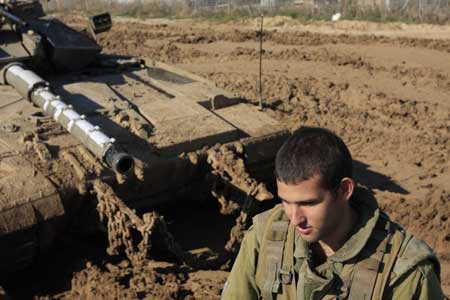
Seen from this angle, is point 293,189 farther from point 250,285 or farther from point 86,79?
point 86,79

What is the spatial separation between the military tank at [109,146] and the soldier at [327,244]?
2.43 meters

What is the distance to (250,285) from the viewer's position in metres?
2.52

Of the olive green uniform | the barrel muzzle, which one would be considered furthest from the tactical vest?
the barrel muzzle

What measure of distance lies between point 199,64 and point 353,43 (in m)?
3.34

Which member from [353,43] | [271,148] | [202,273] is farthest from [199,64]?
[202,273]

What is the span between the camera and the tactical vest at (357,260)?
2.25 metres

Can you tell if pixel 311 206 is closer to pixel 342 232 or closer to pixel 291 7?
pixel 342 232

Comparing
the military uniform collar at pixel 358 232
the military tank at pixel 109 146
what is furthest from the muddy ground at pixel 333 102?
the military uniform collar at pixel 358 232

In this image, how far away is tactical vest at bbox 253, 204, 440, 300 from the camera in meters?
2.25

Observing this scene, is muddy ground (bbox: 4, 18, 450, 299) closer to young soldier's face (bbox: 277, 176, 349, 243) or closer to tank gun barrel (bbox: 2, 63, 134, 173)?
tank gun barrel (bbox: 2, 63, 134, 173)

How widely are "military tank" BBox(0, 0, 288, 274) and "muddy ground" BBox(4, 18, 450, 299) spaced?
0.31m

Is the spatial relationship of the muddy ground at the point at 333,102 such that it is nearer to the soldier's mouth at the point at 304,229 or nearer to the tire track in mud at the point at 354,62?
the tire track in mud at the point at 354,62

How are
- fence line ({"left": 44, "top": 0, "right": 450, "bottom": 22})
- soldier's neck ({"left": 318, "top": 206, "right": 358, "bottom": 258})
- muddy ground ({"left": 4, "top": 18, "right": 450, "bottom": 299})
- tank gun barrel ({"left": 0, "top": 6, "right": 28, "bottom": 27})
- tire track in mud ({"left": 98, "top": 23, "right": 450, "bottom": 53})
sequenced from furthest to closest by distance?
fence line ({"left": 44, "top": 0, "right": 450, "bottom": 22}) < tire track in mud ({"left": 98, "top": 23, "right": 450, "bottom": 53}) < tank gun barrel ({"left": 0, "top": 6, "right": 28, "bottom": 27}) < muddy ground ({"left": 4, "top": 18, "right": 450, "bottom": 299}) < soldier's neck ({"left": 318, "top": 206, "right": 358, "bottom": 258})

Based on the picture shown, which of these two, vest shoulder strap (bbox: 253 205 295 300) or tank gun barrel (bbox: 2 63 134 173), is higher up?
vest shoulder strap (bbox: 253 205 295 300)
